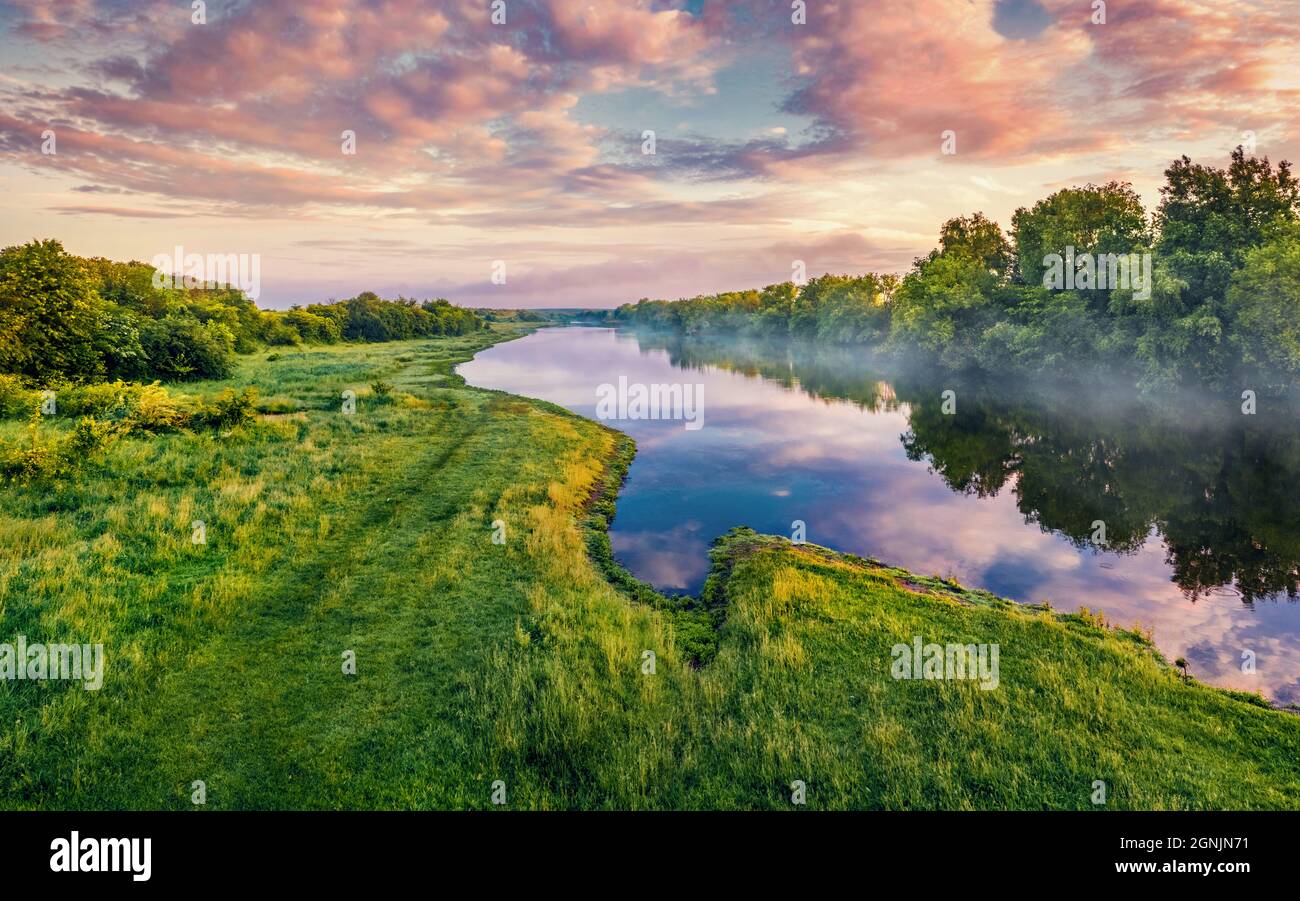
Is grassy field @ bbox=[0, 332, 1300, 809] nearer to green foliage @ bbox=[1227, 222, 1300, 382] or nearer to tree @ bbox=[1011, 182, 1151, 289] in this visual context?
green foliage @ bbox=[1227, 222, 1300, 382]

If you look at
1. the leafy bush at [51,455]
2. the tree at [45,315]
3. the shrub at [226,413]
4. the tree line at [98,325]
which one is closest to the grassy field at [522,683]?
the leafy bush at [51,455]

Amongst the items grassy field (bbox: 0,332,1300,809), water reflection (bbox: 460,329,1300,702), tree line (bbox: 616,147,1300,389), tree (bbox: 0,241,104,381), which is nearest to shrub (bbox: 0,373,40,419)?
tree (bbox: 0,241,104,381)

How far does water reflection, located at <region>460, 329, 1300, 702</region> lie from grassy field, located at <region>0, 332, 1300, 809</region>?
2433 mm

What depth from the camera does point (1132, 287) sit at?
1746 inches

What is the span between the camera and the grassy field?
8609 millimetres

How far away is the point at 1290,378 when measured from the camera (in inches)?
1485

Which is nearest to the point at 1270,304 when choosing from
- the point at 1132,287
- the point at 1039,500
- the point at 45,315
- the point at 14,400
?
the point at 1132,287

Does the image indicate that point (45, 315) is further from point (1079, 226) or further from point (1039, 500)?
point (1079, 226)

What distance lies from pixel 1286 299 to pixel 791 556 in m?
40.2

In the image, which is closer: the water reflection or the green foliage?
the water reflection

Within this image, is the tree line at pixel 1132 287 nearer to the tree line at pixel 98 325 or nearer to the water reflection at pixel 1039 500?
the water reflection at pixel 1039 500

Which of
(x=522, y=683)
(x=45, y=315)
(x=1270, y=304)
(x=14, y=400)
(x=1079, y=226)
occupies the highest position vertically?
(x=1079, y=226)

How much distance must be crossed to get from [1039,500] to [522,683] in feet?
83.9
